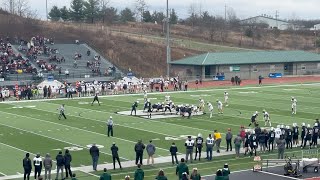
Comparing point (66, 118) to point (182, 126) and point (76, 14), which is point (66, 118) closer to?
point (182, 126)

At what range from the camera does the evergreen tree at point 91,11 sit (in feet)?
385

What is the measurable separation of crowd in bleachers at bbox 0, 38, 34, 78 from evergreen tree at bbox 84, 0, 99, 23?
43508 millimetres

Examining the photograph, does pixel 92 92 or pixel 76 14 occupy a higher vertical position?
pixel 76 14

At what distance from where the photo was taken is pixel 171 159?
26.1m

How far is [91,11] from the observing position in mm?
117438

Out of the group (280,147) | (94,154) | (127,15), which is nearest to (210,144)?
(280,147)

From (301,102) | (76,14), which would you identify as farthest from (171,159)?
(76,14)

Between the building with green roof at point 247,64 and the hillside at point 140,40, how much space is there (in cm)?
989

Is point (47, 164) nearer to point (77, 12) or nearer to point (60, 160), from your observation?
point (60, 160)

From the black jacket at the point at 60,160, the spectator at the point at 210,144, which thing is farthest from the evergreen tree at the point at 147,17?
the black jacket at the point at 60,160

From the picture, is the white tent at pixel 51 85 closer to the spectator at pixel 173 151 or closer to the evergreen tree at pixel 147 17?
the spectator at pixel 173 151

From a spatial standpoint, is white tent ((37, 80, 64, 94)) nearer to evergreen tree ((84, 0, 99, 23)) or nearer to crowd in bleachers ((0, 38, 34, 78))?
crowd in bleachers ((0, 38, 34, 78))

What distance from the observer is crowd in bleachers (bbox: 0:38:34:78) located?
66.2 metres

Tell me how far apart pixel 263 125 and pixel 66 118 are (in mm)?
11607
